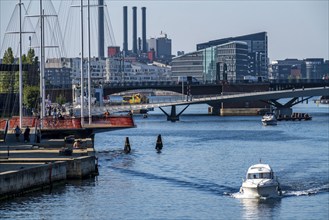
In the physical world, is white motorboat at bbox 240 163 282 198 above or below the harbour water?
above

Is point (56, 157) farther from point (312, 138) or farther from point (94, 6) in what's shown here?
point (312, 138)

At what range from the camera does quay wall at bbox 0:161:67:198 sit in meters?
64.1

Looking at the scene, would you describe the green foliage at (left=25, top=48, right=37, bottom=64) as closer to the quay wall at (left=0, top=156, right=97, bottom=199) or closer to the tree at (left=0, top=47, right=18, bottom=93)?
the tree at (left=0, top=47, right=18, bottom=93)

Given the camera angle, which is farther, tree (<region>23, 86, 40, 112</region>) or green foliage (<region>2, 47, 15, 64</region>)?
green foliage (<region>2, 47, 15, 64</region>)

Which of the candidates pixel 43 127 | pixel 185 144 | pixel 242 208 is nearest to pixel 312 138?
pixel 185 144

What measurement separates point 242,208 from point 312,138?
76.9m

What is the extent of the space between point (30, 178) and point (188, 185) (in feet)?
43.9

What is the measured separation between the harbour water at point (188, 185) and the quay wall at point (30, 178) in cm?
64

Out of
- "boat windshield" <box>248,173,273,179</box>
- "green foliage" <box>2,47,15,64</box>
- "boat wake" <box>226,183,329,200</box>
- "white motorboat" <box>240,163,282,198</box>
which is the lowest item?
"boat wake" <box>226,183,329,200</box>

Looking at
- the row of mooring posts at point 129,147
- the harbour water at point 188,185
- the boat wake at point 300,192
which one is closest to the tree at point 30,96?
the harbour water at point 188,185

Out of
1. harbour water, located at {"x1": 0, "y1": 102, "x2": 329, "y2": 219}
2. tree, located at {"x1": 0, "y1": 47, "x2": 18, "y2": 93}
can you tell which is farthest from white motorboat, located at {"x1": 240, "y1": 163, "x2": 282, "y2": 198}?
tree, located at {"x1": 0, "y1": 47, "x2": 18, "y2": 93}

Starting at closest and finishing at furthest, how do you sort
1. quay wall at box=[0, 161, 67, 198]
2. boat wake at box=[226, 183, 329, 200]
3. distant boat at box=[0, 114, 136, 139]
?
quay wall at box=[0, 161, 67, 198]
boat wake at box=[226, 183, 329, 200]
distant boat at box=[0, 114, 136, 139]

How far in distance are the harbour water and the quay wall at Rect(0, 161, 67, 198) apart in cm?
64

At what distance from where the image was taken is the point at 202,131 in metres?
165
